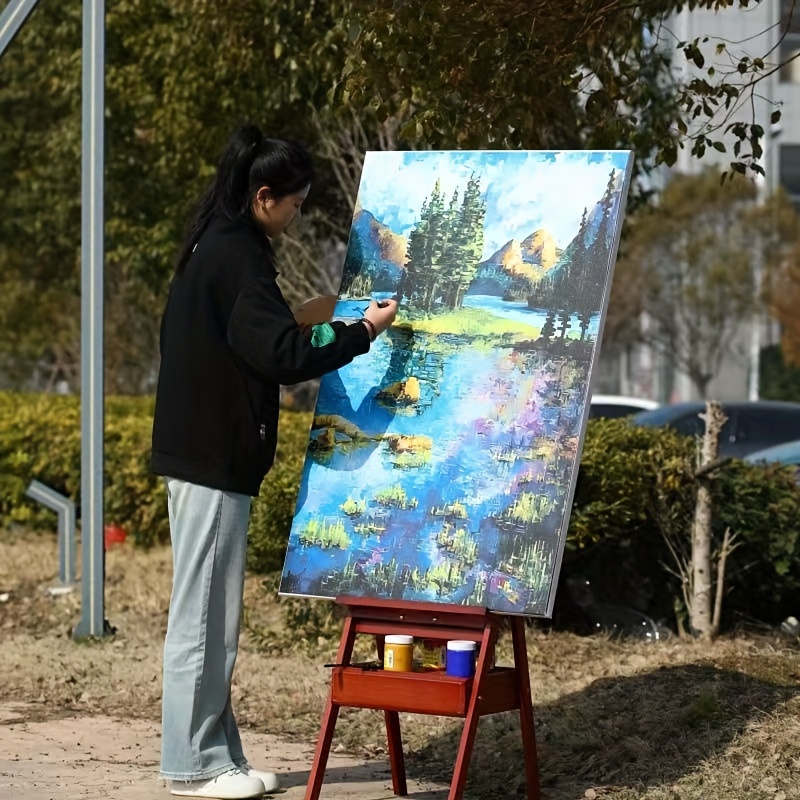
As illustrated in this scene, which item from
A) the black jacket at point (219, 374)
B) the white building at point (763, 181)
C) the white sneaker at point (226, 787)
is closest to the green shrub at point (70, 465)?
the white sneaker at point (226, 787)

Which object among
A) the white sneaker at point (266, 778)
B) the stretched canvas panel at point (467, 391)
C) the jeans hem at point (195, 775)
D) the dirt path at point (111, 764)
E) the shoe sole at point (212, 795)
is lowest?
the dirt path at point (111, 764)

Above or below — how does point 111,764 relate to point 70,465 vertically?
below

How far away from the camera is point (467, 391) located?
15.7 feet

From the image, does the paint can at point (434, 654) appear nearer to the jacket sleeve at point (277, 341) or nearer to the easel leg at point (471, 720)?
the easel leg at point (471, 720)

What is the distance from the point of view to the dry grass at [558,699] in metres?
5.36

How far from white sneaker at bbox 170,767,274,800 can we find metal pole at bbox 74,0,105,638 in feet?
11.4

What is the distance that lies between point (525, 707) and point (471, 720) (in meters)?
0.42

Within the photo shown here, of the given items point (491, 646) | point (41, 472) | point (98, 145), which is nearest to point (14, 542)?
point (41, 472)

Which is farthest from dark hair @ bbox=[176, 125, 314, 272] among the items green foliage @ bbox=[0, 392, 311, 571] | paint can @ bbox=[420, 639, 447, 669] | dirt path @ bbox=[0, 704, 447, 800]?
green foliage @ bbox=[0, 392, 311, 571]

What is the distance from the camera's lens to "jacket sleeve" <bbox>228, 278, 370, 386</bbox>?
4.63 metres

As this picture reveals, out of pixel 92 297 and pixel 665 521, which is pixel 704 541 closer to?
pixel 665 521

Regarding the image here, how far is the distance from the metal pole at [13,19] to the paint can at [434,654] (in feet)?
14.5

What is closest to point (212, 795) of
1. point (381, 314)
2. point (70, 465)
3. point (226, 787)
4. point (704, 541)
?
point (226, 787)

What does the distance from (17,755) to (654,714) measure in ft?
8.10
